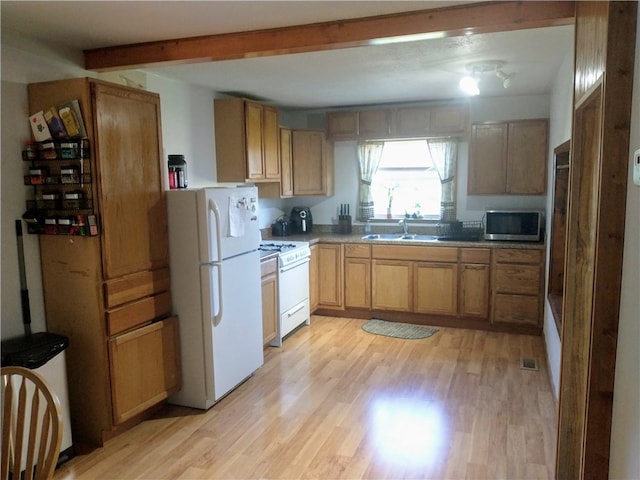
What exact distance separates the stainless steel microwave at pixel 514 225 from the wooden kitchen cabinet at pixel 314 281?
1.77 metres

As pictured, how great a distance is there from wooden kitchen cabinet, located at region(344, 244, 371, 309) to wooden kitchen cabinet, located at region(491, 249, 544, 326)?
1260 mm

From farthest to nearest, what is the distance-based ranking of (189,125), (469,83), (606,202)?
A: (189,125) → (469,83) → (606,202)

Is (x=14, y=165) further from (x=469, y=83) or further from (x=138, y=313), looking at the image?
(x=469, y=83)

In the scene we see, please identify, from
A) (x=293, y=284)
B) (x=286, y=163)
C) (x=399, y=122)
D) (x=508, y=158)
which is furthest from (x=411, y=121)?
(x=293, y=284)

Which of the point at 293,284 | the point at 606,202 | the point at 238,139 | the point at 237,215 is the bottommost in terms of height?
the point at 293,284

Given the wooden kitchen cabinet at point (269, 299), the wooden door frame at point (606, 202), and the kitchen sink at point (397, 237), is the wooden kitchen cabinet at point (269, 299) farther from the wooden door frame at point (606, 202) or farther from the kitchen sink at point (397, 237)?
the wooden door frame at point (606, 202)

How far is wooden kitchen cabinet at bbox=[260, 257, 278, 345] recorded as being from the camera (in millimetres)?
4059

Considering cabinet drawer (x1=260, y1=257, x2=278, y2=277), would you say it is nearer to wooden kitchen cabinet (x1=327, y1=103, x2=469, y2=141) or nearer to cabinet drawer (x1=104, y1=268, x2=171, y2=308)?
cabinet drawer (x1=104, y1=268, x2=171, y2=308)

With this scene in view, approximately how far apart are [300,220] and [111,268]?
3167 millimetres

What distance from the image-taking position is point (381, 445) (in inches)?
109

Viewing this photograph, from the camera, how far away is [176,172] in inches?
134

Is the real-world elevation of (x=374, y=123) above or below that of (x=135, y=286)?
above

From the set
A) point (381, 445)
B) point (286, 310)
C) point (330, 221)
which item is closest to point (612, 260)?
point (381, 445)

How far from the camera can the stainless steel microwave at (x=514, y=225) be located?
4.62 meters
